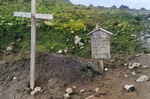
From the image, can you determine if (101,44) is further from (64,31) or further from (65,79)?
(64,31)

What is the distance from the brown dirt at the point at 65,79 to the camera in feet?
15.2

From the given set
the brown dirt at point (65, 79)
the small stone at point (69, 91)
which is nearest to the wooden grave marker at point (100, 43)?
the brown dirt at point (65, 79)

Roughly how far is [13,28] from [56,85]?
5836 millimetres

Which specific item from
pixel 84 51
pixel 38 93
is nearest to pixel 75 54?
pixel 84 51

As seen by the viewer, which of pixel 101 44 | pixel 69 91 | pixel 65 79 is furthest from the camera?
pixel 101 44

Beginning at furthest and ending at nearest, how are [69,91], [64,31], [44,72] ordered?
1. [64,31]
2. [44,72]
3. [69,91]

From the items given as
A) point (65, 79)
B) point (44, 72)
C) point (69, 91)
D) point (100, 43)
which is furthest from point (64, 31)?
point (69, 91)

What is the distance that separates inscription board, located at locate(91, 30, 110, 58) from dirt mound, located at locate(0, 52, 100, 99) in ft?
2.18

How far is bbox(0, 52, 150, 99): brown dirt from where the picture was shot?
462 cm

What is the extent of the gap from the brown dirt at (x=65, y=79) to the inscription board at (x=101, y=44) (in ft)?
1.89

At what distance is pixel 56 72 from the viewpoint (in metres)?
5.97

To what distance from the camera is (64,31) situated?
33.1 ft

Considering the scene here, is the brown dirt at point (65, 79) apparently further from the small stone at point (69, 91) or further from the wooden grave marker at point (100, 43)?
the wooden grave marker at point (100, 43)

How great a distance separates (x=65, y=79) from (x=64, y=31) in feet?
15.9
